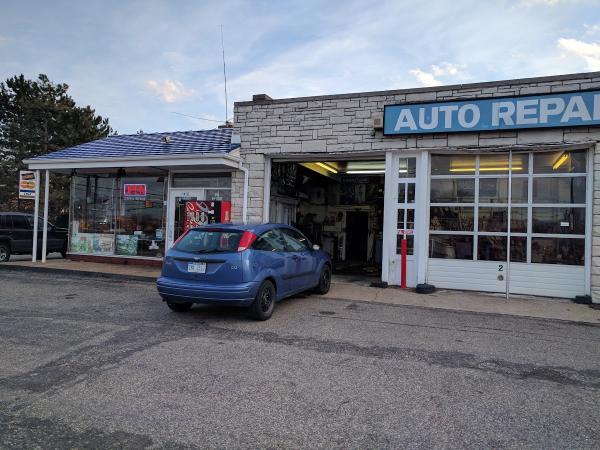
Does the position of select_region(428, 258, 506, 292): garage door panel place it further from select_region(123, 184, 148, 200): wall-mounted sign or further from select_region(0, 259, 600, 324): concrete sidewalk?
select_region(123, 184, 148, 200): wall-mounted sign

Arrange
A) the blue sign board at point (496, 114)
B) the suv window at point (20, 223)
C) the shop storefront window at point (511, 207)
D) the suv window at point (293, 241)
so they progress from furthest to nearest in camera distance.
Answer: the suv window at point (20, 223) < the shop storefront window at point (511, 207) < the blue sign board at point (496, 114) < the suv window at point (293, 241)

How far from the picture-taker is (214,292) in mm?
6875

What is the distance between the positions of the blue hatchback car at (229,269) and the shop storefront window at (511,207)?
4574 millimetres

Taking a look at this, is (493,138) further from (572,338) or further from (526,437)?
(526,437)

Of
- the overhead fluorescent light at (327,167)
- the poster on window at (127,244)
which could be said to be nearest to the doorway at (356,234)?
the overhead fluorescent light at (327,167)

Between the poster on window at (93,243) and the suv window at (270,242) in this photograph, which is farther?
the poster on window at (93,243)

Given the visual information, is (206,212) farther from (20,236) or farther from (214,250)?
(20,236)

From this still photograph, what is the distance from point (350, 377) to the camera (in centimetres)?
479

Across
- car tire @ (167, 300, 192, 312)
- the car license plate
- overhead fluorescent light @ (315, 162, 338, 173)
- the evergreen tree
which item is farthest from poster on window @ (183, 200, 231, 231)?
the evergreen tree

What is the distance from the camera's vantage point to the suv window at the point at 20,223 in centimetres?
1576

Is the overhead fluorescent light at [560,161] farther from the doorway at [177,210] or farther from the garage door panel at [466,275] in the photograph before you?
the doorway at [177,210]

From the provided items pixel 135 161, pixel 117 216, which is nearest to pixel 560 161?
pixel 135 161

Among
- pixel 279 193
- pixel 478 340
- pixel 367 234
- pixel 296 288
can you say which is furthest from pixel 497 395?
pixel 367 234

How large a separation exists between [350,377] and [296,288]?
368 centimetres
